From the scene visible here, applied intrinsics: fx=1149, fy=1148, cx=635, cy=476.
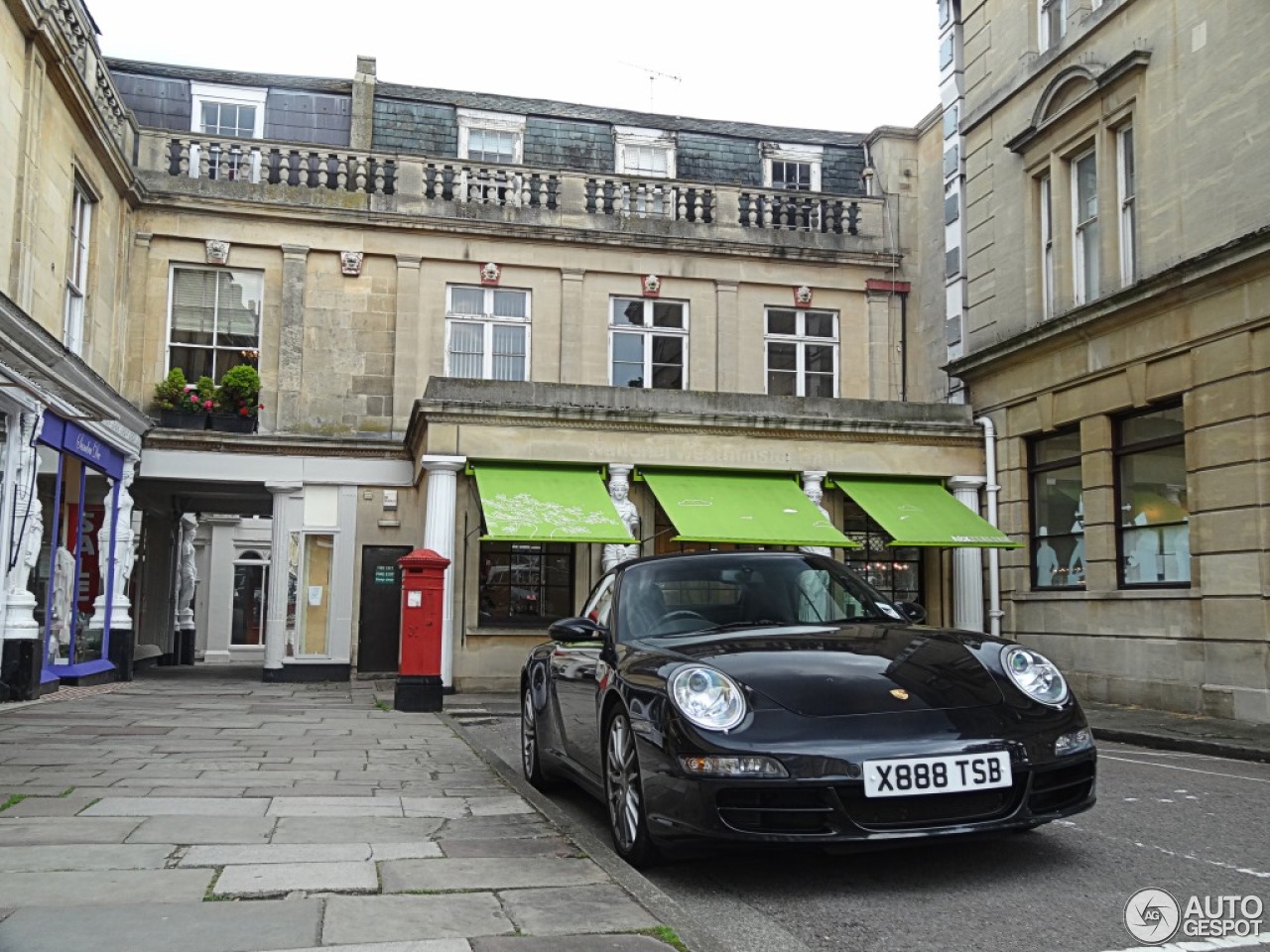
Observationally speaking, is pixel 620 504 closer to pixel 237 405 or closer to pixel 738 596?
pixel 237 405

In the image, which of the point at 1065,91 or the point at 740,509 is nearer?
the point at 1065,91

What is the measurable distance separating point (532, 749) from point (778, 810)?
341cm

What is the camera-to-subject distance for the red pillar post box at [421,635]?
523 inches

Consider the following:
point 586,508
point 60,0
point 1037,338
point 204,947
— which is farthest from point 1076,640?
point 60,0

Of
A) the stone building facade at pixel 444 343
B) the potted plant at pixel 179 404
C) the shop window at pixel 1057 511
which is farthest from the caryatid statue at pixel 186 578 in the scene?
the shop window at pixel 1057 511

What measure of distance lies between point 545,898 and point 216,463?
1705cm

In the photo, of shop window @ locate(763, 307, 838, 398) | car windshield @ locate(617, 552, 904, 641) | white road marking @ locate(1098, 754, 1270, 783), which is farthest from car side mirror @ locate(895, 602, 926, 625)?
shop window @ locate(763, 307, 838, 398)

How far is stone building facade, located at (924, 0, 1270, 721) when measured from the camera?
1269 centimetres

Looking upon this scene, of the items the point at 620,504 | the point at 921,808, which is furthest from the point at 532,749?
the point at 620,504

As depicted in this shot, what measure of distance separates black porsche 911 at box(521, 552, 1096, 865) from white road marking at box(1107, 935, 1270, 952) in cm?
78

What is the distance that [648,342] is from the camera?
71.9ft

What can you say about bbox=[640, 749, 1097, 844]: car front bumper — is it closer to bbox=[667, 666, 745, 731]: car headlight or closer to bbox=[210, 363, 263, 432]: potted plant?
bbox=[667, 666, 745, 731]: car headlight

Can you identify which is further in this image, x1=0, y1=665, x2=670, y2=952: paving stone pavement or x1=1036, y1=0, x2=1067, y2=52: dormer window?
x1=1036, y1=0, x2=1067, y2=52: dormer window

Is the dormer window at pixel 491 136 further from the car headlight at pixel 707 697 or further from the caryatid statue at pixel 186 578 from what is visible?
the car headlight at pixel 707 697
